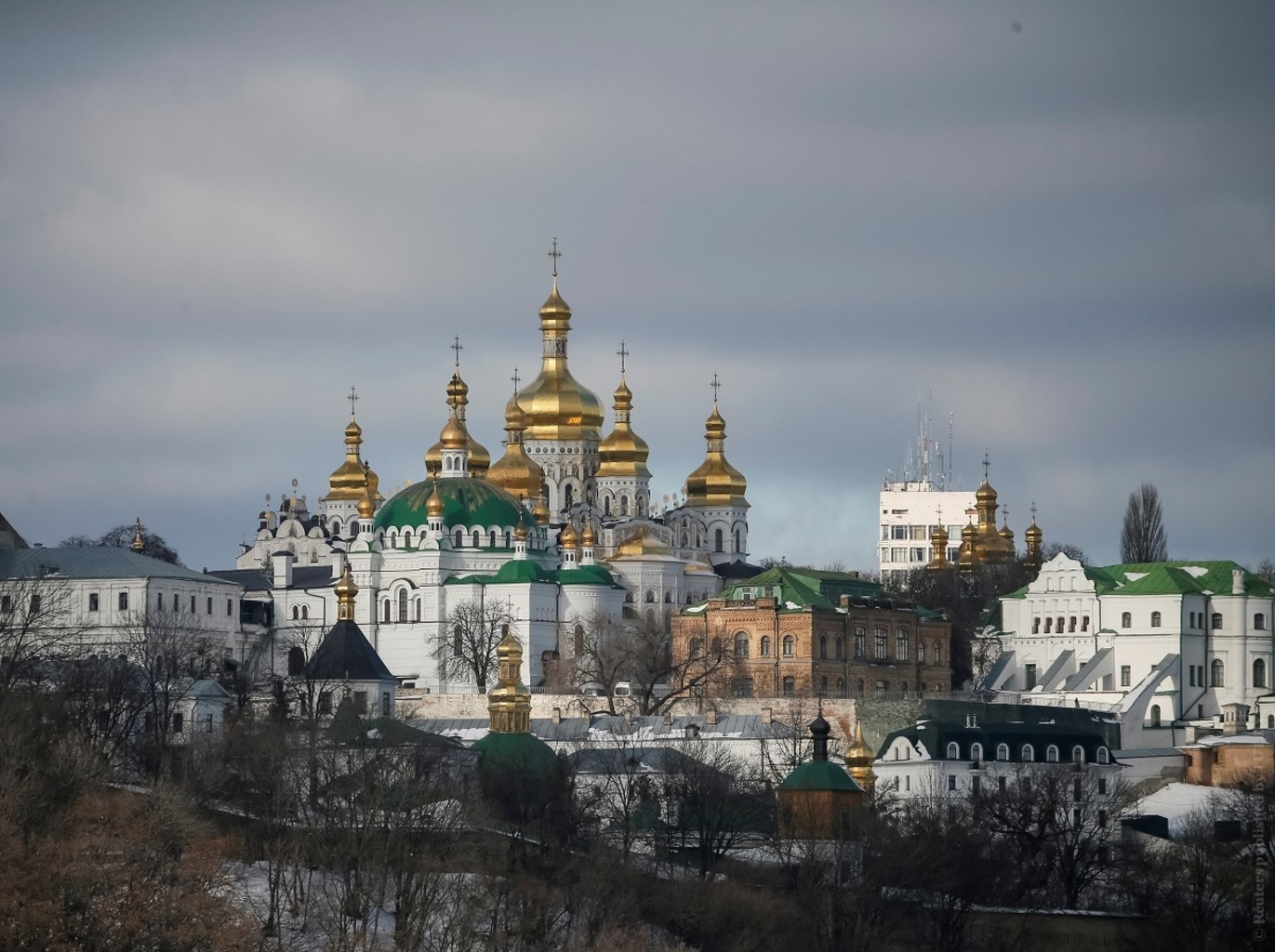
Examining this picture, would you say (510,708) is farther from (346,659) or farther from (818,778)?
(818,778)

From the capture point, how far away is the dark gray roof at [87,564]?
10194 centimetres

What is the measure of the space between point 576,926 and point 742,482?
5892 cm

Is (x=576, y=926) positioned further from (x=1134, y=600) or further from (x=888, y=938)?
(x=1134, y=600)

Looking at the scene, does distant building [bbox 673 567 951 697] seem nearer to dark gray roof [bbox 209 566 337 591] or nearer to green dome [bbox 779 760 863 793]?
dark gray roof [bbox 209 566 337 591]

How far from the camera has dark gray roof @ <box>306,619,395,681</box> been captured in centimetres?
9056

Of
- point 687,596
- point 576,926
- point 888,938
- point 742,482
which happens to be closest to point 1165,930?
point 888,938

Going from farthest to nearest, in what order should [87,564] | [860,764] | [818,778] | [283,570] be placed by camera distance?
[283,570]
[87,564]
[860,764]
[818,778]

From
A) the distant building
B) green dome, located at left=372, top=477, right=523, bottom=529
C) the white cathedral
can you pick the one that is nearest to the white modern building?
the distant building

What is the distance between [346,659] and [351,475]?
34.2m

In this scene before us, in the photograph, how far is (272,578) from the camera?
369ft

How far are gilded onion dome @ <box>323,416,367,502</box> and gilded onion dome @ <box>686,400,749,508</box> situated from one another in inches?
383

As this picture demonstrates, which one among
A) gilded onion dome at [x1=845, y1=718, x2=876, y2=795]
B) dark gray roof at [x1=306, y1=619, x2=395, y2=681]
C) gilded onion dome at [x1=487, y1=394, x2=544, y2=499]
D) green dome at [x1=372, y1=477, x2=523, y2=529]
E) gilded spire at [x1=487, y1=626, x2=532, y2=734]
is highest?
gilded onion dome at [x1=487, y1=394, x2=544, y2=499]

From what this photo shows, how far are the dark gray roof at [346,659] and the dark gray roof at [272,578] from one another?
1725 centimetres

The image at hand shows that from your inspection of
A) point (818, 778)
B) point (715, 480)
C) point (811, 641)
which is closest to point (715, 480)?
point (715, 480)
